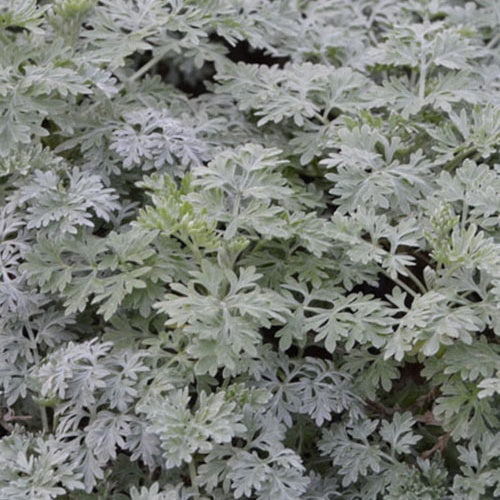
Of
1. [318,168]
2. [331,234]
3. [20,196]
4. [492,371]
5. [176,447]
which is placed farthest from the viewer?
[318,168]

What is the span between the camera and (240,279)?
1987 mm

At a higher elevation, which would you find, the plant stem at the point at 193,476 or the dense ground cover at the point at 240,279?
the dense ground cover at the point at 240,279

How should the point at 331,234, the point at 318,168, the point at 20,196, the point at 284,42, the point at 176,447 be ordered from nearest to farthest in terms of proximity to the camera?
the point at 176,447
the point at 331,234
the point at 20,196
the point at 318,168
the point at 284,42

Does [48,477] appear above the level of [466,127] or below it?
below

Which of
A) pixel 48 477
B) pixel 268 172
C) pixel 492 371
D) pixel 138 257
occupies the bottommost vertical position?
pixel 48 477

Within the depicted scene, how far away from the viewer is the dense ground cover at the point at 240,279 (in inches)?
75.9

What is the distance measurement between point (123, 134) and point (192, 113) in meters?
0.38

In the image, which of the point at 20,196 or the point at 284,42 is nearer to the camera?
the point at 20,196

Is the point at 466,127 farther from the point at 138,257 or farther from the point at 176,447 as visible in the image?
the point at 176,447

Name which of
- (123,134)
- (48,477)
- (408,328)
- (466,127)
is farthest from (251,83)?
(48,477)

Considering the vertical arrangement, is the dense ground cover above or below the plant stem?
above

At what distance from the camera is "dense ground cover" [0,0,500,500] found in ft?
6.32

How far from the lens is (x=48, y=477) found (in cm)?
186

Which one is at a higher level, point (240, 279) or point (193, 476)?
point (240, 279)
